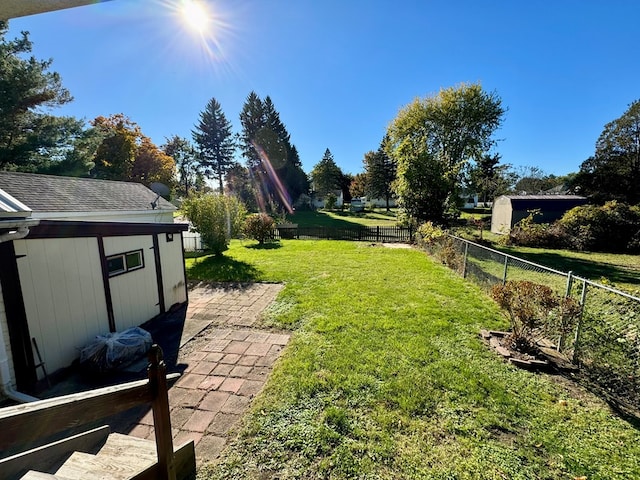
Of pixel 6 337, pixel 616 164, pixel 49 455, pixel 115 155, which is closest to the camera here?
pixel 49 455

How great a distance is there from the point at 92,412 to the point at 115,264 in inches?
170

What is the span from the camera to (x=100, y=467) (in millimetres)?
1819

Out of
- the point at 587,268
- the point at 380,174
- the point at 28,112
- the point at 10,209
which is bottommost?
the point at 587,268

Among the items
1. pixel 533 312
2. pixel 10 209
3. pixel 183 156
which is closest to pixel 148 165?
pixel 183 156

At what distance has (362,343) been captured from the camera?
440 cm

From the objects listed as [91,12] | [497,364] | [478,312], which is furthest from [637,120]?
[91,12]

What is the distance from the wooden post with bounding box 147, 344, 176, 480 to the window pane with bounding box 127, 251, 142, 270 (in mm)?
4356

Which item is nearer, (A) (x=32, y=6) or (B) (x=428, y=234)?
(A) (x=32, y=6)

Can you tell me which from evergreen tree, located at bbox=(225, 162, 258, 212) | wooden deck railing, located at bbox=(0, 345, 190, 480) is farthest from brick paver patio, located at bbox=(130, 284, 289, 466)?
evergreen tree, located at bbox=(225, 162, 258, 212)

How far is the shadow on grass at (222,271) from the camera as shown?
858 centimetres

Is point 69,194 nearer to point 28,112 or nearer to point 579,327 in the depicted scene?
point 28,112

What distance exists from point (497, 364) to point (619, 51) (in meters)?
12.6

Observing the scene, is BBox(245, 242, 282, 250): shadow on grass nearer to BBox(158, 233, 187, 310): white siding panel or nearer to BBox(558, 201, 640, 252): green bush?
BBox(158, 233, 187, 310): white siding panel

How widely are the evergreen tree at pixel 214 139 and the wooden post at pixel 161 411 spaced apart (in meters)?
41.0
